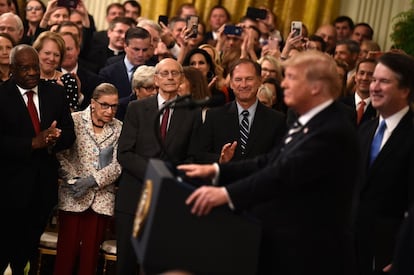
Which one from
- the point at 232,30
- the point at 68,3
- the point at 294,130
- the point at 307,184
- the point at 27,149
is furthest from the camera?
the point at 68,3

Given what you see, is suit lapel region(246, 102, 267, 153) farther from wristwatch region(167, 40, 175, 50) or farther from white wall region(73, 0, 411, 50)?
white wall region(73, 0, 411, 50)

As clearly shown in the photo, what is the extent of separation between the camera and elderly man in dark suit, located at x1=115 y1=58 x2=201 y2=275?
685 centimetres

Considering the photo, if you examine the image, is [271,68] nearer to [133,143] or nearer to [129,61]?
[129,61]

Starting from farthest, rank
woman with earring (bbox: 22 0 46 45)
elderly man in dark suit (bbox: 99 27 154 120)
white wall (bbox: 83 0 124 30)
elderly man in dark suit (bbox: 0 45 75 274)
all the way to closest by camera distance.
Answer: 1. white wall (bbox: 83 0 124 30)
2. woman with earring (bbox: 22 0 46 45)
3. elderly man in dark suit (bbox: 99 27 154 120)
4. elderly man in dark suit (bbox: 0 45 75 274)

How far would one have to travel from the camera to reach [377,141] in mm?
5816

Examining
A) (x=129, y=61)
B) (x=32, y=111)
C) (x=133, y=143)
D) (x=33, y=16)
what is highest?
(x=33, y=16)

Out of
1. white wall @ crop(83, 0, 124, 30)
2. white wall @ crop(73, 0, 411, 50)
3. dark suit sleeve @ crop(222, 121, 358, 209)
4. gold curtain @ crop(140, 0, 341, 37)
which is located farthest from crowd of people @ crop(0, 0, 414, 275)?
white wall @ crop(83, 0, 124, 30)

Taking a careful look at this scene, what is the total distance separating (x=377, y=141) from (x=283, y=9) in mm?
6473

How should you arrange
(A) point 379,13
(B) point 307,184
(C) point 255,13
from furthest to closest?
(A) point 379,13, (C) point 255,13, (B) point 307,184

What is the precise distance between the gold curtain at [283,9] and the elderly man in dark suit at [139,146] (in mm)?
4927

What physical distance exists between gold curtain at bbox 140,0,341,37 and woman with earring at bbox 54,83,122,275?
480 centimetres

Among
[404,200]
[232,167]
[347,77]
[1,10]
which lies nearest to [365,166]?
[404,200]

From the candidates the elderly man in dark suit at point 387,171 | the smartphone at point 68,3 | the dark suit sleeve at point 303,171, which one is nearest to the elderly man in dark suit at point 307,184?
the dark suit sleeve at point 303,171

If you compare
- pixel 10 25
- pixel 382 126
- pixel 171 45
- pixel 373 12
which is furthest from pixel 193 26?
pixel 382 126
